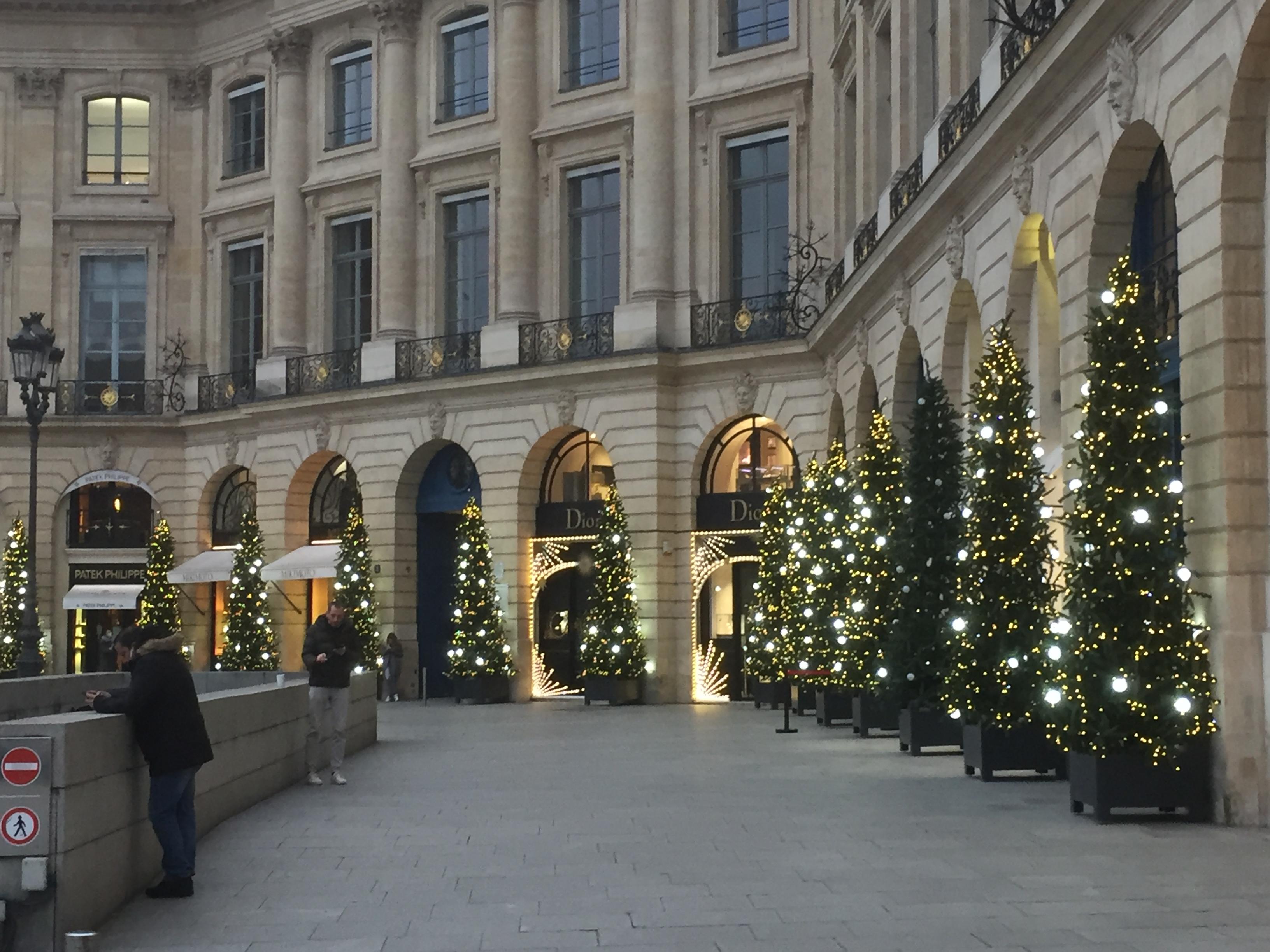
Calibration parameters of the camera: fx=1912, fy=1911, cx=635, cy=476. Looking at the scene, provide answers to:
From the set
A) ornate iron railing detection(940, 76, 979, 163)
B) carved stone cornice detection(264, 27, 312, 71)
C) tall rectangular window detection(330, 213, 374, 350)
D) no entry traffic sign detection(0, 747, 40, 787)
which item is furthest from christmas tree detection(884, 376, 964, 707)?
carved stone cornice detection(264, 27, 312, 71)

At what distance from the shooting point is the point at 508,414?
38.9m

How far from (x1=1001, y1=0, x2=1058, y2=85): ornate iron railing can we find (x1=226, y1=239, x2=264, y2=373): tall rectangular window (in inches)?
1075

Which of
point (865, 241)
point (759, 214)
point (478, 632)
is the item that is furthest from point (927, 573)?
point (478, 632)

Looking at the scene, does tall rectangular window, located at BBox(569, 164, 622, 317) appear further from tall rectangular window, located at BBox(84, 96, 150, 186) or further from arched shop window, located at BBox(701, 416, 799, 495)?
tall rectangular window, located at BBox(84, 96, 150, 186)

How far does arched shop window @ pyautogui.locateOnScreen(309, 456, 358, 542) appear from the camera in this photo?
4275 cm

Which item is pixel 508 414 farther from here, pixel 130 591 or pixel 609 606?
pixel 130 591

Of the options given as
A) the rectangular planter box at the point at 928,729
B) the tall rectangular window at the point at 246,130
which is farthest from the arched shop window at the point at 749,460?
the rectangular planter box at the point at 928,729

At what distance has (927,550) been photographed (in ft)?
69.0

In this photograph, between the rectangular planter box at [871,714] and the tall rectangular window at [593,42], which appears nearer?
the rectangular planter box at [871,714]

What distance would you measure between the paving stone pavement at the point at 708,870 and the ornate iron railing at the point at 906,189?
9050 millimetres

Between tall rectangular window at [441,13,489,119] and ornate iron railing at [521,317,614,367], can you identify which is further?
tall rectangular window at [441,13,489,119]

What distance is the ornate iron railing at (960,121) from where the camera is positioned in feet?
72.6

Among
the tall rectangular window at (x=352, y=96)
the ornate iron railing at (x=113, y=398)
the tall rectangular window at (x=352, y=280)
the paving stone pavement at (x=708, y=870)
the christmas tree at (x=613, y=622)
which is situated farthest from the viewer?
the ornate iron railing at (x=113, y=398)

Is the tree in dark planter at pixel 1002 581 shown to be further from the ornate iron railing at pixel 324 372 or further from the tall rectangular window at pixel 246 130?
the tall rectangular window at pixel 246 130
